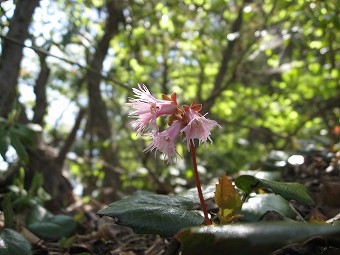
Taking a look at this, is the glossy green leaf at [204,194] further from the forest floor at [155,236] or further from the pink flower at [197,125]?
the pink flower at [197,125]

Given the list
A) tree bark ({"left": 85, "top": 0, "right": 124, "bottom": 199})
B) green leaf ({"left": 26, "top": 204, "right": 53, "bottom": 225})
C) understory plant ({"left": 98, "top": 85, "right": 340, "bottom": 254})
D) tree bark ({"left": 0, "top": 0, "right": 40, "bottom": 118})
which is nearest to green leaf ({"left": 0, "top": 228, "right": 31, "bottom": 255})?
understory plant ({"left": 98, "top": 85, "right": 340, "bottom": 254})

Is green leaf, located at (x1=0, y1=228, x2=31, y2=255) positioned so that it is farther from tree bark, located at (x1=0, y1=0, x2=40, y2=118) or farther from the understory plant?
tree bark, located at (x1=0, y1=0, x2=40, y2=118)

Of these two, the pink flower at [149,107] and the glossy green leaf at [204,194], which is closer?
the pink flower at [149,107]

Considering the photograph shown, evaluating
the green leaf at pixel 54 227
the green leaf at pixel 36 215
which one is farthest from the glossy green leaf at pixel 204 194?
the green leaf at pixel 36 215

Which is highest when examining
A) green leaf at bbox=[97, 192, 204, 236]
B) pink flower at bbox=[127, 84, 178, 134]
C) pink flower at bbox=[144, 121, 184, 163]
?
pink flower at bbox=[127, 84, 178, 134]

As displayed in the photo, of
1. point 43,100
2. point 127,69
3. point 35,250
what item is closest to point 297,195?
point 35,250

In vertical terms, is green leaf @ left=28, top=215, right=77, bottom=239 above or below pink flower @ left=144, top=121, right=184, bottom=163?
below
